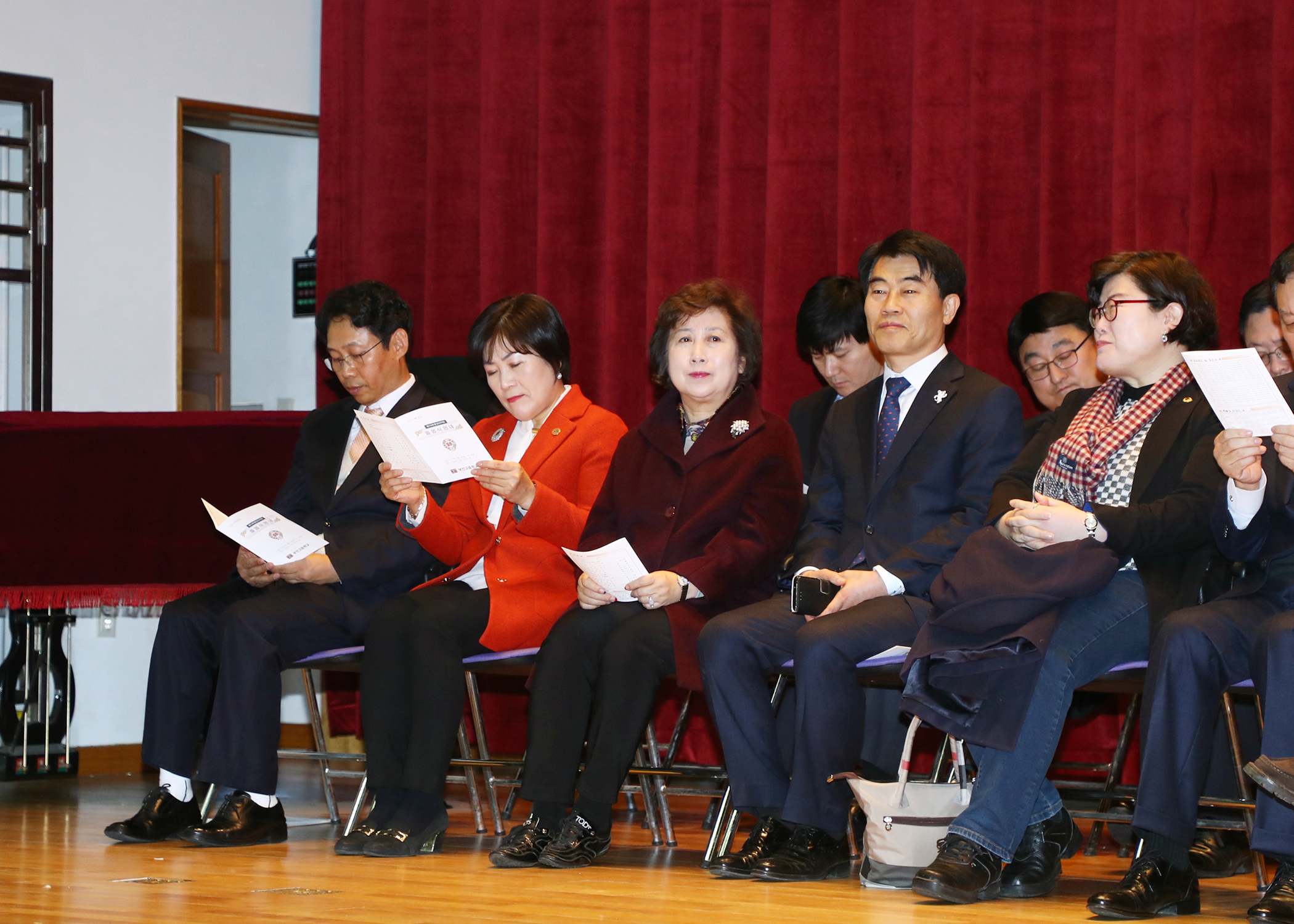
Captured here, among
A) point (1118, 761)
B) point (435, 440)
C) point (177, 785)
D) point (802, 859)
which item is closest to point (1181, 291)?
point (1118, 761)

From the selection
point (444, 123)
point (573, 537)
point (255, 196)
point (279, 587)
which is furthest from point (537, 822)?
point (255, 196)

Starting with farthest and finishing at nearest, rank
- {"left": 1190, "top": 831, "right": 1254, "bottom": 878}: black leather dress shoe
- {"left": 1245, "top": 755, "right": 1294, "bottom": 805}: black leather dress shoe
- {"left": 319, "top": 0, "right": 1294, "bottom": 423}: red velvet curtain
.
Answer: {"left": 319, "top": 0, "right": 1294, "bottom": 423}: red velvet curtain
{"left": 1190, "top": 831, "right": 1254, "bottom": 878}: black leather dress shoe
{"left": 1245, "top": 755, "right": 1294, "bottom": 805}: black leather dress shoe

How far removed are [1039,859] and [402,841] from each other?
4.63 feet

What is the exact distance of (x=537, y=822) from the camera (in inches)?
125

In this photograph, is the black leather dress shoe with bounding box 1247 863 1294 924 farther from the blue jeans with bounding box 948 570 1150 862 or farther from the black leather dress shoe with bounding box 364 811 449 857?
the black leather dress shoe with bounding box 364 811 449 857

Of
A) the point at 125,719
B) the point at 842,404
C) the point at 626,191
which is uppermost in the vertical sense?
the point at 626,191

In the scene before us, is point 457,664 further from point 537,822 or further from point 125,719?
point 125,719

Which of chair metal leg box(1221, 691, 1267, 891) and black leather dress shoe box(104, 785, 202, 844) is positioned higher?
chair metal leg box(1221, 691, 1267, 891)

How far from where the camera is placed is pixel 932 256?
3408 mm

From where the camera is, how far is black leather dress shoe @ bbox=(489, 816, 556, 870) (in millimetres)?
3131

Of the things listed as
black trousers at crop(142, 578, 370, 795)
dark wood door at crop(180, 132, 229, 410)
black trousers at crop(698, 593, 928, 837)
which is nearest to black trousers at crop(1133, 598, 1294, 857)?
black trousers at crop(698, 593, 928, 837)

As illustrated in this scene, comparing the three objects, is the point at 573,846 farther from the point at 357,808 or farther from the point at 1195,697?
the point at 1195,697

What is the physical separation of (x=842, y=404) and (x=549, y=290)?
6.14 feet

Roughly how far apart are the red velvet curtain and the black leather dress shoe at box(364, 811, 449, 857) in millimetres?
1871
